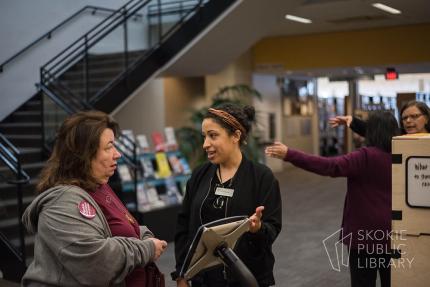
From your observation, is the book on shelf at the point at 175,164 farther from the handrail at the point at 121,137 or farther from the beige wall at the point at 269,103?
the beige wall at the point at 269,103

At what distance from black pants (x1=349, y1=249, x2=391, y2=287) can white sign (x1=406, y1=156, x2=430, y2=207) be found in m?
1.18

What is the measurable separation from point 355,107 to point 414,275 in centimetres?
1316

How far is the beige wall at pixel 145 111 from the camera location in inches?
399

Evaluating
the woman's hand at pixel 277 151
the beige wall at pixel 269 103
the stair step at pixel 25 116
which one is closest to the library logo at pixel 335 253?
the woman's hand at pixel 277 151

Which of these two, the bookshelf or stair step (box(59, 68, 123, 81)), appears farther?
stair step (box(59, 68, 123, 81))

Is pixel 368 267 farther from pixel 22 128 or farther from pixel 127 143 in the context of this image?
pixel 22 128

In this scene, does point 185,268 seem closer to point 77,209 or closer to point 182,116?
point 77,209

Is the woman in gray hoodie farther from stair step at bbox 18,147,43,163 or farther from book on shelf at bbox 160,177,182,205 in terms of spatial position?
stair step at bbox 18,147,43,163

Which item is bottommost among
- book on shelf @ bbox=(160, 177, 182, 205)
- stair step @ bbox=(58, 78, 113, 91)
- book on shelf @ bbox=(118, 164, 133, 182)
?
book on shelf @ bbox=(160, 177, 182, 205)

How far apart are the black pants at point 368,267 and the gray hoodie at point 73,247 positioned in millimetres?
1661

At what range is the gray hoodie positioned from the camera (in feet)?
5.91

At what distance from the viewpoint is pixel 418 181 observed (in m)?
2.05

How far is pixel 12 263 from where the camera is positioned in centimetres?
546

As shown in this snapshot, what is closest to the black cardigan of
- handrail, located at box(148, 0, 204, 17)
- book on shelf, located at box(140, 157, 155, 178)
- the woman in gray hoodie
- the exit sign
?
the woman in gray hoodie
